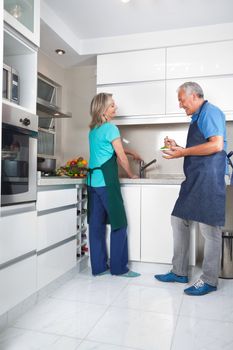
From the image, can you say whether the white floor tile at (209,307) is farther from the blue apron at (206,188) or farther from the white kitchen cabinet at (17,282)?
the white kitchen cabinet at (17,282)

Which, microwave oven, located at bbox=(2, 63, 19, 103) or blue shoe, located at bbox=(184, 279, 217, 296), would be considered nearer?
microwave oven, located at bbox=(2, 63, 19, 103)

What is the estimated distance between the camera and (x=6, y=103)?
164 cm

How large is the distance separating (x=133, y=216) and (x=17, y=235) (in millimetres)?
1159

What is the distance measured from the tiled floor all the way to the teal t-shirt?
81 centimetres

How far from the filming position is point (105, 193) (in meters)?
2.42

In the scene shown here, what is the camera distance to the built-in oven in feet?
5.40

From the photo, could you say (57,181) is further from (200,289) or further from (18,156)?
(200,289)

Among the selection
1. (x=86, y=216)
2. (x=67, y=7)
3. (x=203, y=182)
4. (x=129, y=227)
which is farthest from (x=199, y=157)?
(x=67, y=7)

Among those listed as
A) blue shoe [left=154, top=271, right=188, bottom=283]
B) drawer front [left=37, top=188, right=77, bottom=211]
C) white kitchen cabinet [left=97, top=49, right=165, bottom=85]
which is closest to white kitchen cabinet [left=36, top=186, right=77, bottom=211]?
drawer front [left=37, top=188, right=77, bottom=211]

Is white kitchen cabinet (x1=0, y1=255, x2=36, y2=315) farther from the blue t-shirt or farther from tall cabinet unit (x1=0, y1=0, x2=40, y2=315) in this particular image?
the blue t-shirt

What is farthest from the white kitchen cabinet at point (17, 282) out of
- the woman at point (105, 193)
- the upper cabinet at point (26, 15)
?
the upper cabinet at point (26, 15)

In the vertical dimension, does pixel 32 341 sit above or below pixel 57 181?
below

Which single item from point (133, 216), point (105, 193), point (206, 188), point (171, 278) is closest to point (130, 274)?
point (171, 278)

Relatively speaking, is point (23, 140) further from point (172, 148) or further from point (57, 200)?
point (172, 148)
